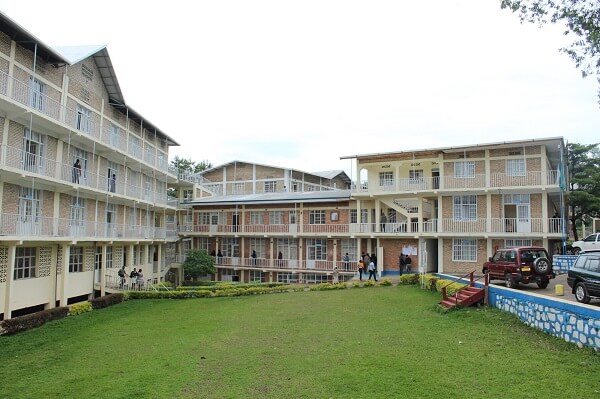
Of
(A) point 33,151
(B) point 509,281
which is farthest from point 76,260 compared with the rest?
(B) point 509,281

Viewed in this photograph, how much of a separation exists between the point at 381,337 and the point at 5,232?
14486mm

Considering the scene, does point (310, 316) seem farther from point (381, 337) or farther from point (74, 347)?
point (74, 347)

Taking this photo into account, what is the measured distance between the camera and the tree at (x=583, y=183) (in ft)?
109

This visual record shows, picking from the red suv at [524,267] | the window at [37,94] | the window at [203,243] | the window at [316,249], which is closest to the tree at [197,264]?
the window at [203,243]

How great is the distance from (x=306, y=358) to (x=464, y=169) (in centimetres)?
2021

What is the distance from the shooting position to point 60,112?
65.9 ft

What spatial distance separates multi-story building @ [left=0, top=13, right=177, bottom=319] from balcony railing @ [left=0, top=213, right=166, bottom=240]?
2.0 inches

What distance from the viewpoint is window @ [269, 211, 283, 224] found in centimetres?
3428

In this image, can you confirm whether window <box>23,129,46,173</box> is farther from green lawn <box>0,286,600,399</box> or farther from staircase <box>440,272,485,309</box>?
staircase <box>440,272,485,309</box>

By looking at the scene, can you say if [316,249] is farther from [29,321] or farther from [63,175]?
[29,321]

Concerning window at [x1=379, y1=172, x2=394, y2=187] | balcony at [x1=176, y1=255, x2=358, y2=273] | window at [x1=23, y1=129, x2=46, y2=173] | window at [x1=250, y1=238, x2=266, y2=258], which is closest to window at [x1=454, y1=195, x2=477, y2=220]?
window at [x1=379, y1=172, x2=394, y2=187]

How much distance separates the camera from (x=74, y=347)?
12578mm

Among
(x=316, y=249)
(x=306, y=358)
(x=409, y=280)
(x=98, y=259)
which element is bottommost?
(x=306, y=358)

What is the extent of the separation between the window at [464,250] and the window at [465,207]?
1.47 metres
